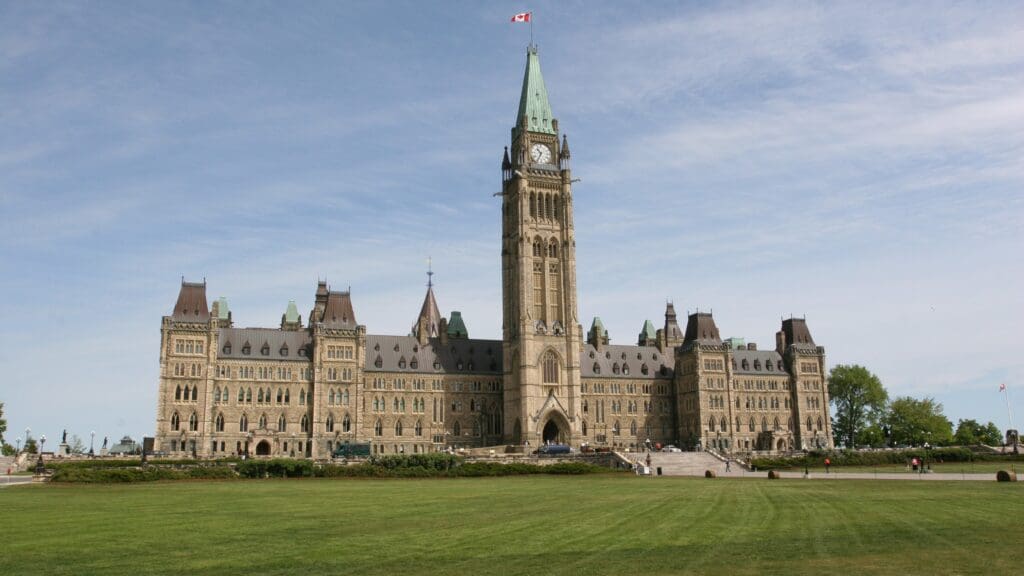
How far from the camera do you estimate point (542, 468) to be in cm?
7525

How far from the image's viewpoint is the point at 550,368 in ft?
389

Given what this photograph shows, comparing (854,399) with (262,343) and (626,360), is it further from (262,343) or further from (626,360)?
(262,343)

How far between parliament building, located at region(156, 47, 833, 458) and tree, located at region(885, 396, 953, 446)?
1243cm

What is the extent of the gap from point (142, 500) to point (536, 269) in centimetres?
8499

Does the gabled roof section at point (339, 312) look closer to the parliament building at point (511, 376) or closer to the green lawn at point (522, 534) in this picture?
the parliament building at point (511, 376)

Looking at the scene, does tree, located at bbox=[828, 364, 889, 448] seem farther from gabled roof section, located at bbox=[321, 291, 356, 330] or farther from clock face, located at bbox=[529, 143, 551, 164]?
gabled roof section, located at bbox=[321, 291, 356, 330]

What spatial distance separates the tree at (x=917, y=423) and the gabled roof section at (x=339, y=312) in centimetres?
8650

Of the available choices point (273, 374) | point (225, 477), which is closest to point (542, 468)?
point (225, 477)

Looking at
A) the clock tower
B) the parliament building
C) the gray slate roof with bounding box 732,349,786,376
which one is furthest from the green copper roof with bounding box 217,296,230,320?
the gray slate roof with bounding box 732,349,786,376

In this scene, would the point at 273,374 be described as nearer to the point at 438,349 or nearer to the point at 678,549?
the point at 438,349

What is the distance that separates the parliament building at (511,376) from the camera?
108125 millimetres

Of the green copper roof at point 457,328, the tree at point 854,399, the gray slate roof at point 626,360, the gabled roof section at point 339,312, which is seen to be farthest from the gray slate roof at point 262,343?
the tree at point 854,399

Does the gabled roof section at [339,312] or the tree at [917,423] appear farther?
the tree at [917,423]

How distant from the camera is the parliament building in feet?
355
